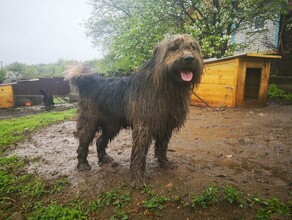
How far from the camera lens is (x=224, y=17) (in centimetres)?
977

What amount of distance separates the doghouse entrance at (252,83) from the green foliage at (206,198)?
7009mm

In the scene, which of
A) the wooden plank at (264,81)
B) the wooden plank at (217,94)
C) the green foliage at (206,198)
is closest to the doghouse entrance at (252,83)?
the wooden plank at (264,81)

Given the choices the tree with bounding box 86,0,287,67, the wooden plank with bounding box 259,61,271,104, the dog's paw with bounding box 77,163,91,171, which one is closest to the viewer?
the dog's paw with bounding box 77,163,91,171

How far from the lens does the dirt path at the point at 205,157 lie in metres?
3.38

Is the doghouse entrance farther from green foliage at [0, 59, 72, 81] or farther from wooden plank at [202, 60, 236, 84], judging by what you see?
green foliage at [0, 59, 72, 81]

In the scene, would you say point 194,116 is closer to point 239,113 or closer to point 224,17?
point 239,113

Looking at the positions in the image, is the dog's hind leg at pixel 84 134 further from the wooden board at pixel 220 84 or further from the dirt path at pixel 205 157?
the wooden board at pixel 220 84

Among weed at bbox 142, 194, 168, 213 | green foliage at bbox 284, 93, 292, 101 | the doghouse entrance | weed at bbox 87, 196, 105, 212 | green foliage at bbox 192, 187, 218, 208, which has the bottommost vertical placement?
weed at bbox 87, 196, 105, 212

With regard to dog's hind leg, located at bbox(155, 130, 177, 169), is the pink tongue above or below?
above

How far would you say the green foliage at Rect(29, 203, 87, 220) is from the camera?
9.57 feet

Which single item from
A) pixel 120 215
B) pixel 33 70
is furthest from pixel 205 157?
pixel 33 70

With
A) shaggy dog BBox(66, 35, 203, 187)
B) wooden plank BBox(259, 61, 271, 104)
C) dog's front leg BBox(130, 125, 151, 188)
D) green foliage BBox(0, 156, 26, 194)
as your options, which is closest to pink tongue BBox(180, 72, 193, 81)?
shaggy dog BBox(66, 35, 203, 187)

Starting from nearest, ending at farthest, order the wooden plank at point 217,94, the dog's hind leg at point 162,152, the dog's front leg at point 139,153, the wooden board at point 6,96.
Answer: the dog's front leg at point 139,153, the dog's hind leg at point 162,152, the wooden plank at point 217,94, the wooden board at point 6,96

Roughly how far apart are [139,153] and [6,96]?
14.3 m
